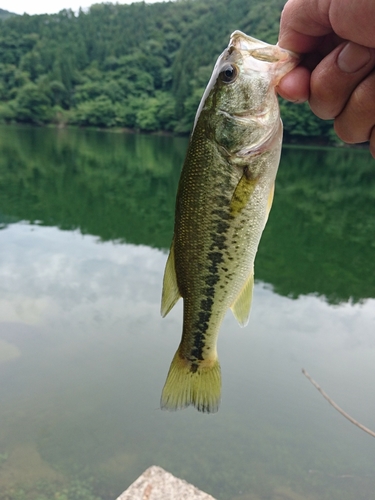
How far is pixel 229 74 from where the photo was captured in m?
2.00

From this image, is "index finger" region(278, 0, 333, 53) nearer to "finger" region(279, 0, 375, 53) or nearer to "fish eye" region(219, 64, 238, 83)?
"finger" region(279, 0, 375, 53)

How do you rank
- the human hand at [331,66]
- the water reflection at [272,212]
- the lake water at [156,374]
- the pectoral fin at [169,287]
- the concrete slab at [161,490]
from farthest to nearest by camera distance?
the water reflection at [272,212] → the lake water at [156,374] → the concrete slab at [161,490] → the pectoral fin at [169,287] → the human hand at [331,66]

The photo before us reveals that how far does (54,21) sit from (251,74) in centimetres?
13146

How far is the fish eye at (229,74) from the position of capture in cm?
199

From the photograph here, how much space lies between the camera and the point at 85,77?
90625 mm

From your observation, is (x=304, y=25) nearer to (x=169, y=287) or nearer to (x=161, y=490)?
(x=169, y=287)

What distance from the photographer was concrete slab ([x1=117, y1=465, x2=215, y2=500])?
371cm

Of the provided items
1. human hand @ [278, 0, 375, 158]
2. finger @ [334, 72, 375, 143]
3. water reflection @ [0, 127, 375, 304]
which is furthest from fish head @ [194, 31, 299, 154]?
water reflection @ [0, 127, 375, 304]

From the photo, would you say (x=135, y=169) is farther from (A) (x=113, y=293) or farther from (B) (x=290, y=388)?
(B) (x=290, y=388)

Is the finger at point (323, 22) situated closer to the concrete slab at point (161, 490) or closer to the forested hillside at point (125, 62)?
the concrete slab at point (161, 490)

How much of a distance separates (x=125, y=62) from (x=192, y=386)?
101 meters

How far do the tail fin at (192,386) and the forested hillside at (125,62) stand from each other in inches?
2168

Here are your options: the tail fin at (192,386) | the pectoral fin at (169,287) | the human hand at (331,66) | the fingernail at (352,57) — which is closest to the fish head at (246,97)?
the human hand at (331,66)

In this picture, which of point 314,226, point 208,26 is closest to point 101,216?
point 314,226
